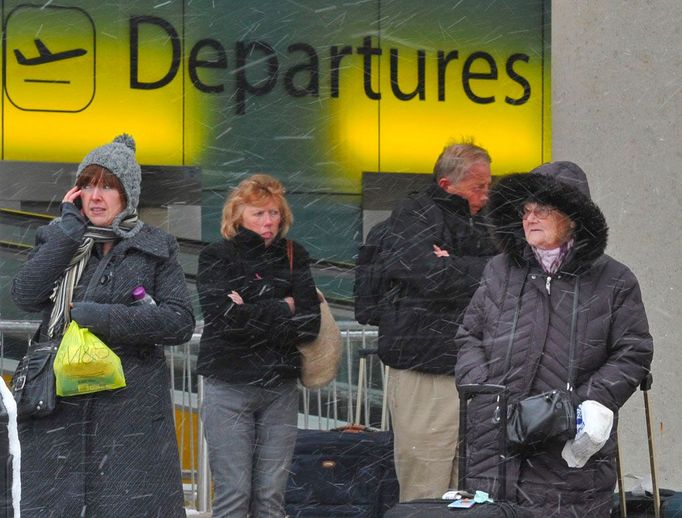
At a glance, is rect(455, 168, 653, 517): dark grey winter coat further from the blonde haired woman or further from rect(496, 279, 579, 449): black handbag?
the blonde haired woman

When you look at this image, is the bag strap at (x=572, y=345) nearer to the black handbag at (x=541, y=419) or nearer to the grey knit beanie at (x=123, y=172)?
the black handbag at (x=541, y=419)

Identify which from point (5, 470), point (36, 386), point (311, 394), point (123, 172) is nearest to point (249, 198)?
point (123, 172)

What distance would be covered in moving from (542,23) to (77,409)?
11832 millimetres

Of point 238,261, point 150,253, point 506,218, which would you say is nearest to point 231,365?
point 238,261

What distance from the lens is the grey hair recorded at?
743cm

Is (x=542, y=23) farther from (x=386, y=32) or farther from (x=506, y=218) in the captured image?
(x=506, y=218)

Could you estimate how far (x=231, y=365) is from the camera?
7152 millimetres

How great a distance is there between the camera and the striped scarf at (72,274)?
620 centimetres

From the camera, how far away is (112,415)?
20.1ft

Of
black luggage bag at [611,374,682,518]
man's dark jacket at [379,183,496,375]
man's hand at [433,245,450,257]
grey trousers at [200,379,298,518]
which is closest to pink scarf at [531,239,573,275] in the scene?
black luggage bag at [611,374,682,518]

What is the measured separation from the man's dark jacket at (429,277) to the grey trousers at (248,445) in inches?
25.5

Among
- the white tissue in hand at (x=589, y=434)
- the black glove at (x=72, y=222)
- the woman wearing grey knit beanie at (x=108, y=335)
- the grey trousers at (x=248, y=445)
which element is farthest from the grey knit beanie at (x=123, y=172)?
the white tissue in hand at (x=589, y=434)

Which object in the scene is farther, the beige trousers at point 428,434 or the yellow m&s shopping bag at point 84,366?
the beige trousers at point 428,434

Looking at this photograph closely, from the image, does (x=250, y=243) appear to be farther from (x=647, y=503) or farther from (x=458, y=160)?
(x=647, y=503)
